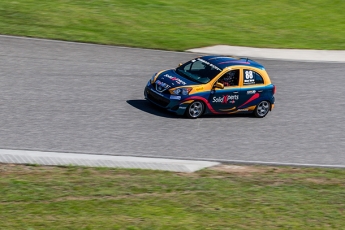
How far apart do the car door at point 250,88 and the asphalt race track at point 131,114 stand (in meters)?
0.48

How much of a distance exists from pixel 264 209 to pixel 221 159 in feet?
11.8

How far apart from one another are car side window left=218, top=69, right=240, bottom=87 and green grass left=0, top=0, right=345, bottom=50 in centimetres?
601

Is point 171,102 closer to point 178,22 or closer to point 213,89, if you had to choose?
point 213,89

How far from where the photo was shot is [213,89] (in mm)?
15953

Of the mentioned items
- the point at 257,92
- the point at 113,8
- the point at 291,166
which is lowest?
the point at 291,166

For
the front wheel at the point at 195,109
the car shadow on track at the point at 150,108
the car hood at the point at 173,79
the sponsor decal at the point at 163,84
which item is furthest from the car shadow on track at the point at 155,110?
the car hood at the point at 173,79

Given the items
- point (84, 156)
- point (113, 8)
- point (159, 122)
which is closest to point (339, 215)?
point (84, 156)

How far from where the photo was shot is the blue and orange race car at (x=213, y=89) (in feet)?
51.5

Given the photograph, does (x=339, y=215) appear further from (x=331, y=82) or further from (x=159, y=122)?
(x=331, y=82)

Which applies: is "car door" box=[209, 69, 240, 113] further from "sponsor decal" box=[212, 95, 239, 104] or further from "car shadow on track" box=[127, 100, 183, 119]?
"car shadow on track" box=[127, 100, 183, 119]

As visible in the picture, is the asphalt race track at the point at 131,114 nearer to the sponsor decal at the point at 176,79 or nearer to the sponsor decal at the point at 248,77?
the sponsor decal at the point at 176,79

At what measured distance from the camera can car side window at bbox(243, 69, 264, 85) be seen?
16.5 meters

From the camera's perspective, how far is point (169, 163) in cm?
1277

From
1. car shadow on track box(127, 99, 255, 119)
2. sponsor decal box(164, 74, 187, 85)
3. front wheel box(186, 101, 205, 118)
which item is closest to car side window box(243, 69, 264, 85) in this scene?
car shadow on track box(127, 99, 255, 119)
